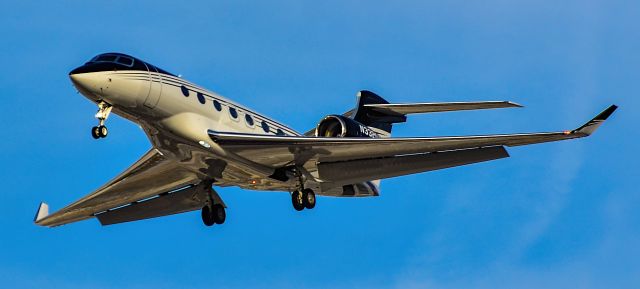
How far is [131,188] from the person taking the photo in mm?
31000

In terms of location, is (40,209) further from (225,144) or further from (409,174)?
(409,174)

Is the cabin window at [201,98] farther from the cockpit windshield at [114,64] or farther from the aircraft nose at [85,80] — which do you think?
the aircraft nose at [85,80]

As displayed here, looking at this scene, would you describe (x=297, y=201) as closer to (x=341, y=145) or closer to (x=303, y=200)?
(x=303, y=200)

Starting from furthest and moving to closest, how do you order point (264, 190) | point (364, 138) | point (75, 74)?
point (264, 190) < point (364, 138) < point (75, 74)

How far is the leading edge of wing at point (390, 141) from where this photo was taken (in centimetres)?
2684

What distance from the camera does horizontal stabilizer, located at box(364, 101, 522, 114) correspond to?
1115 inches

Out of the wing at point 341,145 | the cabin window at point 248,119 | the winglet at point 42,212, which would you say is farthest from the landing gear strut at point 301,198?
the winglet at point 42,212

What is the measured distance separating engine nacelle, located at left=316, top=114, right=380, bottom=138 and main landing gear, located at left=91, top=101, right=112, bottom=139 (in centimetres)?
584

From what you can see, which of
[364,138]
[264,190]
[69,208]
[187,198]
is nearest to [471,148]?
[364,138]

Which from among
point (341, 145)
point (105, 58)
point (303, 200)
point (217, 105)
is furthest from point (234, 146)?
point (105, 58)

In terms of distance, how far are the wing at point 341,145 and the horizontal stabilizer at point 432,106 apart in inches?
41.9

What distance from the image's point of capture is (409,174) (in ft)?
95.6

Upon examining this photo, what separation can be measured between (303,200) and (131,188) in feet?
16.9

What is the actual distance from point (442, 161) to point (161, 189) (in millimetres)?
7728
